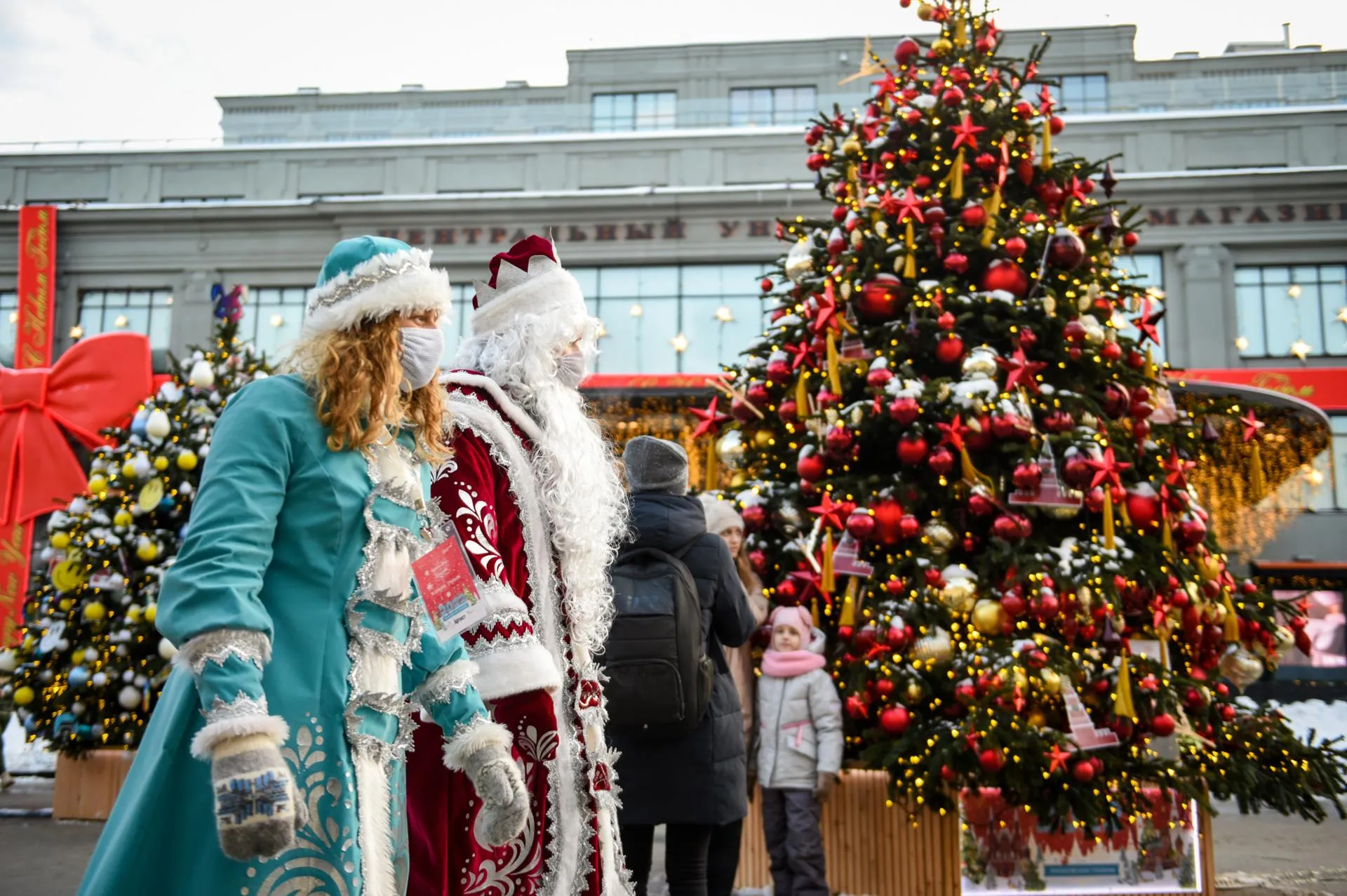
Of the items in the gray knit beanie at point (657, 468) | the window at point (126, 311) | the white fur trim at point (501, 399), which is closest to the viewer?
the white fur trim at point (501, 399)

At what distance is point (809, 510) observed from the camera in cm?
665

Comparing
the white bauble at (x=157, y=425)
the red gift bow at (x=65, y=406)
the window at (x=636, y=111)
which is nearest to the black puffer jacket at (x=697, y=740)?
the white bauble at (x=157, y=425)

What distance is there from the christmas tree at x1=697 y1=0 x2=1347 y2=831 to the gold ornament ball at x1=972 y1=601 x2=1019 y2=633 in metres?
0.01

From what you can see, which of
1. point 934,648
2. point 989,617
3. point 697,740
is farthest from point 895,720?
point 697,740

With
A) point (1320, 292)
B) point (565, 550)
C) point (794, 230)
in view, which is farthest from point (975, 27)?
point (1320, 292)

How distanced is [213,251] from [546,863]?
27.1m

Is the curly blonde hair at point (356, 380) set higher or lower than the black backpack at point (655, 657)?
higher

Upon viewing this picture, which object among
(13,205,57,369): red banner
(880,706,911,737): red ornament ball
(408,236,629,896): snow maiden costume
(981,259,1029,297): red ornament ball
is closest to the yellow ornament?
(880,706,911,737): red ornament ball

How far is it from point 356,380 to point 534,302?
1186 millimetres

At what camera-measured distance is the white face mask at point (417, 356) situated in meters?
2.71

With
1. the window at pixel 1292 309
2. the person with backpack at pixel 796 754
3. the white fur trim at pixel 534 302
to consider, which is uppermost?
the window at pixel 1292 309

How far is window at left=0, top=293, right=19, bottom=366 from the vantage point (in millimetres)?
27484

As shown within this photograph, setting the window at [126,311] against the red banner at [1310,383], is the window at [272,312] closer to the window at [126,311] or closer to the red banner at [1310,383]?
the window at [126,311]

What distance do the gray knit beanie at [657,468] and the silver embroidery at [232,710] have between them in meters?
2.44
